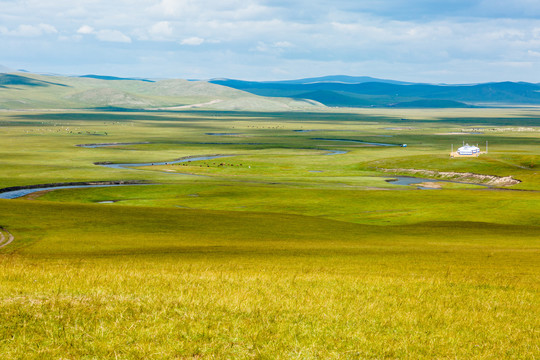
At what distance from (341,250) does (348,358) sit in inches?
1177

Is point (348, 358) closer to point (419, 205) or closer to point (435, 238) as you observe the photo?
point (435, 238)

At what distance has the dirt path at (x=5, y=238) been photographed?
47034mm

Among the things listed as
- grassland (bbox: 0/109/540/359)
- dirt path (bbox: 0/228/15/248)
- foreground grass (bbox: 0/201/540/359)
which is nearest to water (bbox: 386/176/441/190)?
grassland (bbox: 0/109/540/359)

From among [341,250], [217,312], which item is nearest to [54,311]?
[217,312]

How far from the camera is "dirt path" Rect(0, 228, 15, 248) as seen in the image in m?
47.0

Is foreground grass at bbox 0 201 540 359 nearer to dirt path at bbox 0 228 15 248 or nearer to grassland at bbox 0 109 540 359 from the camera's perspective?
grassland at bbox 0 109 540 359

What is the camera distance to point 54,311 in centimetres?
1391

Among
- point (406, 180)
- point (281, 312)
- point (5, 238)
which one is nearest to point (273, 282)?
point (281, 312)

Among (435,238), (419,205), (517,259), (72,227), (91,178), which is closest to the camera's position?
(517,259)

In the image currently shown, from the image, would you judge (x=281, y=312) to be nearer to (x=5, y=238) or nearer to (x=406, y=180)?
(x=5, y=238)

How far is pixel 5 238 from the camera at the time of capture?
5028cm

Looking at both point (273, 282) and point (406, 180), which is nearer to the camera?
point (273, 282)

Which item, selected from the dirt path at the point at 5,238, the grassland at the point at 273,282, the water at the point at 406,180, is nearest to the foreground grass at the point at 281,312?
the grassland at the point at 273,282

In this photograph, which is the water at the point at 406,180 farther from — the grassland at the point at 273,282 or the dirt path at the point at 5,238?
the dirt path at the point at 5,238
